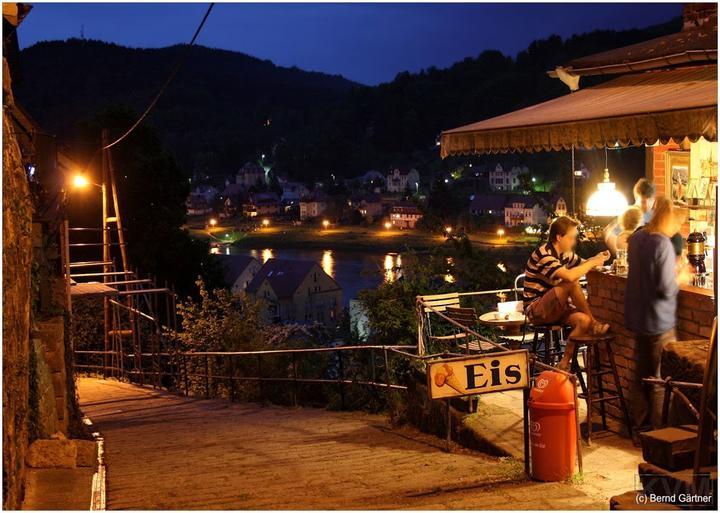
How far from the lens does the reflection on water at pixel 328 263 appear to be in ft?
220

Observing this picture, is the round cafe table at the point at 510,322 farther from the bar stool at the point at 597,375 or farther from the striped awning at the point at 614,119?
the striped awning at the point at 614,119

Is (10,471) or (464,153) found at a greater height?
(464,153)

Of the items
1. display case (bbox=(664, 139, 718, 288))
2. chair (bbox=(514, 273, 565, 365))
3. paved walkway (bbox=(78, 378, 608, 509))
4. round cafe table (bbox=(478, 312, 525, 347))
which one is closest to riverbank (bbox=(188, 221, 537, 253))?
paved walkway (bbox=(78, 378, 608, 509))

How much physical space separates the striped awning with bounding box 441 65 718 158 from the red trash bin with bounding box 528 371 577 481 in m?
1.94

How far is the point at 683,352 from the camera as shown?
6.03 metres

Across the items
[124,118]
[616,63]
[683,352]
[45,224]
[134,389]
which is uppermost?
[124,118]

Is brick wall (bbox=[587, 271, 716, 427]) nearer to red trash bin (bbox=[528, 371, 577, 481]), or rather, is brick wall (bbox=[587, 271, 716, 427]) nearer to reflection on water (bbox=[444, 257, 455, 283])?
red trash bin (bbox=[528, 371, 577, 481])

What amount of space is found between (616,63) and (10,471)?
7196 millimetres

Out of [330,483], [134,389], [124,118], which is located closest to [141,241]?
[124,118]

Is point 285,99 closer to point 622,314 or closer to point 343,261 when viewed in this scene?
point 343,261

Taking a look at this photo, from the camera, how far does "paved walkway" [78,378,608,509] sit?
5.79 metres

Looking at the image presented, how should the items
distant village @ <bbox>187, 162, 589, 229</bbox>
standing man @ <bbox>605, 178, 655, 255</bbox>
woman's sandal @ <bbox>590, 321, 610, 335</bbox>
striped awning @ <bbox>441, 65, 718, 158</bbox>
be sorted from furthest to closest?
1. distant village @ <bbox>187, 162, 589, 229</bbox>
2. standing man @ <bbox>605, 178, 655, 255</bbox>
3. woman's sandal @ <bbox>590, 321, 610, 335</bbox>
4. striped awning @ <bbox>441, 65, 718, 158</bbox>

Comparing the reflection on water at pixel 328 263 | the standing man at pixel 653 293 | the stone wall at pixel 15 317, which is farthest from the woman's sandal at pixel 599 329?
the reflection on water at pixel 328 263

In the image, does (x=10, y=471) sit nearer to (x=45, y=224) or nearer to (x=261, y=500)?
(x=261, y=500)
